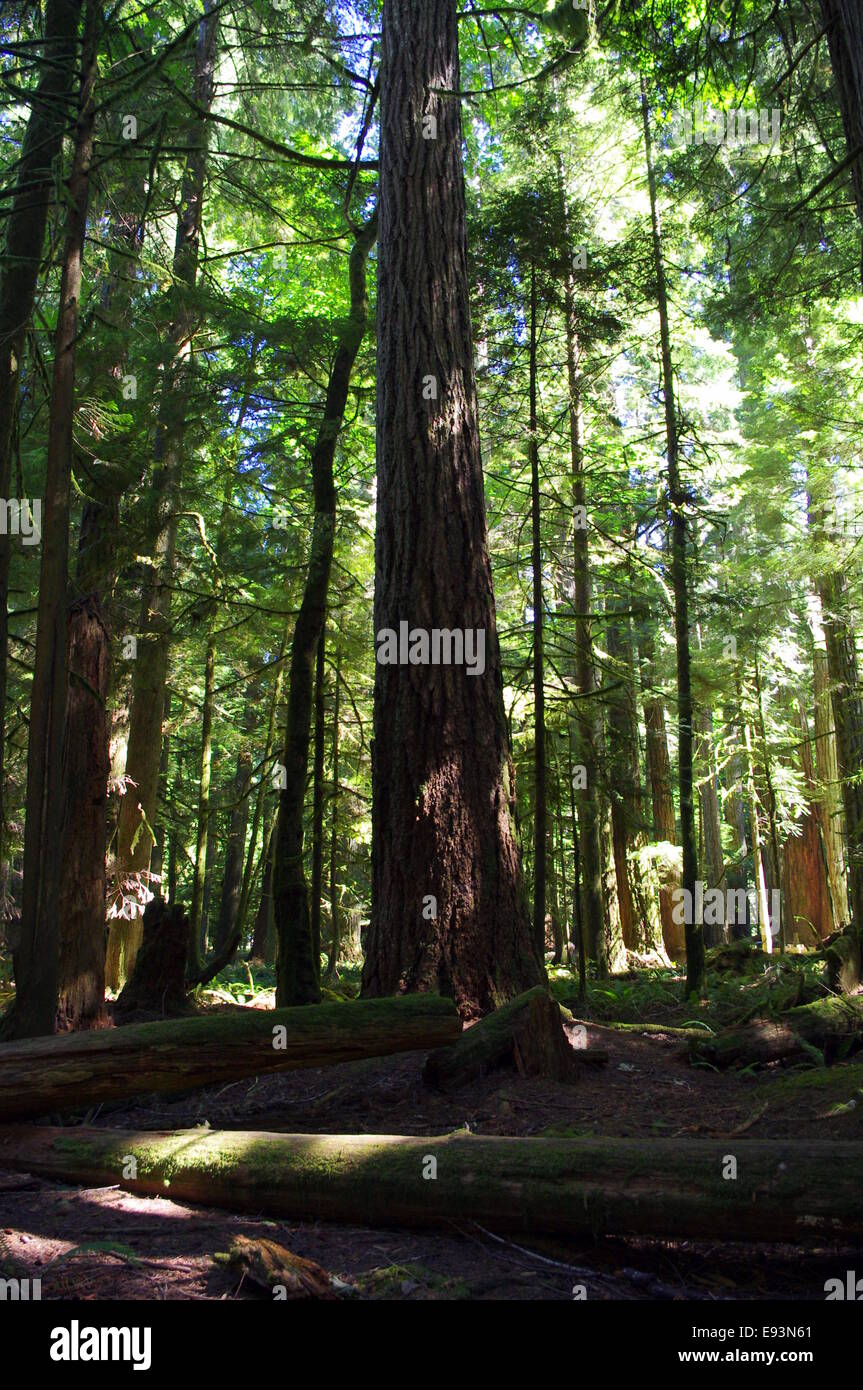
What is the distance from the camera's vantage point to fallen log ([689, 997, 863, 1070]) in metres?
6.32

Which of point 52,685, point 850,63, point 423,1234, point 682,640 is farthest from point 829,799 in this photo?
point 423,1234

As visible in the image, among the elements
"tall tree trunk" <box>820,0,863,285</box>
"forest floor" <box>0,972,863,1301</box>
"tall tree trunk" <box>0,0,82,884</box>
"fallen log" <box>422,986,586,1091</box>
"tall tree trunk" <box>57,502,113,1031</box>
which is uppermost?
"tall tree trunk" <box>0,0,82,884</box>

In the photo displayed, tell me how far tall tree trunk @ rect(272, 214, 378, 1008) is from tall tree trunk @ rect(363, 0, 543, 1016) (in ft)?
7.51

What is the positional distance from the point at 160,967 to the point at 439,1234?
6.74 metres

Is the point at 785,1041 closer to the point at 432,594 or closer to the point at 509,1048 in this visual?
Result: the point at 509,1048

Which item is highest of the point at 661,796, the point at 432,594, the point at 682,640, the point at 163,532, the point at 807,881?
the point at 163,532

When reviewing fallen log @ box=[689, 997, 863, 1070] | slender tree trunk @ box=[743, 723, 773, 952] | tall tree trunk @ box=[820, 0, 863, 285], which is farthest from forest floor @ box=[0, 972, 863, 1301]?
slender tree trunk @ box=[743, 723, 773, 952]

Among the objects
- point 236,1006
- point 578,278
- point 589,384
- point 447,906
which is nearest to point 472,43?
point 589,384

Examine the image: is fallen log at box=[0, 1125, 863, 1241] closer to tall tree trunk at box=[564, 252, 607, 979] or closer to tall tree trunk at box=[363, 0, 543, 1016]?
tall tree trunk at box=[363, 0, 543, 1016]

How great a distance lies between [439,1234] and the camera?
3.50 metres

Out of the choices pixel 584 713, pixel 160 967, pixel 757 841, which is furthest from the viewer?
pixel 757 841
